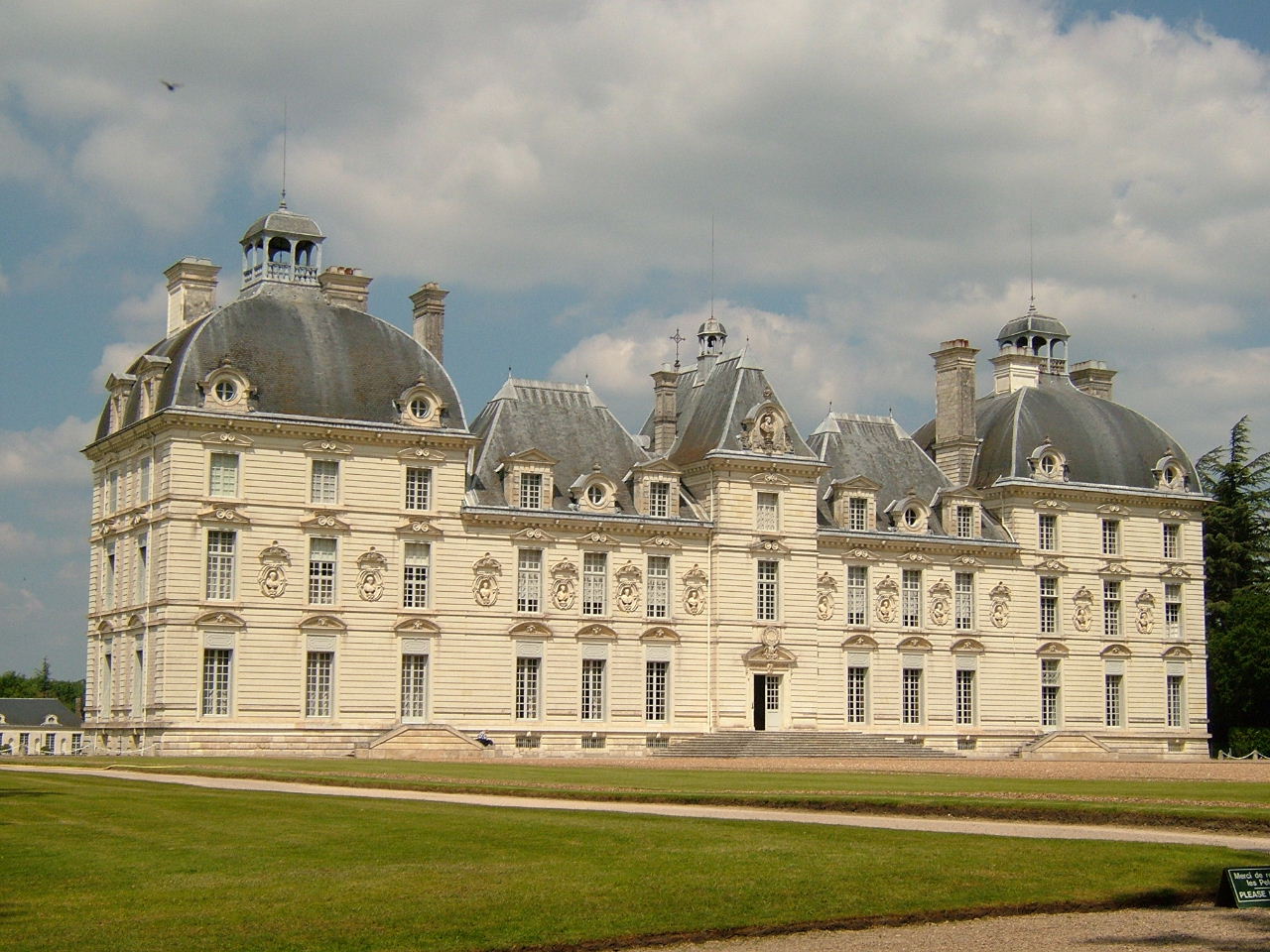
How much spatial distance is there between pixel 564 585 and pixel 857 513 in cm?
1094

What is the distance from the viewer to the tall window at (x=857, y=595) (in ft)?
183

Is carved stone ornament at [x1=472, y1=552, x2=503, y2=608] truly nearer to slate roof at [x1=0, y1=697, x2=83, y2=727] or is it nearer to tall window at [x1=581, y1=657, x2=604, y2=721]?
tall window at [x1=581, y1=657, x2=604, y2=721]

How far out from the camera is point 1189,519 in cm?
6184

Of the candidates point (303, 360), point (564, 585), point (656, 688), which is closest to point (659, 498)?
point (564, 585)

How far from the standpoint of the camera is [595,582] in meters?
51.7

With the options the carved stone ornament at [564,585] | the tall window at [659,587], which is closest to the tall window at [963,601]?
the tall window at [659,587]

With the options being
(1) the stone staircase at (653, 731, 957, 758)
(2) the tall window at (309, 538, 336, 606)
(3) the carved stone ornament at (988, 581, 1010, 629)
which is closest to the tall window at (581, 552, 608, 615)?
(1) the stone staircase at (653, 731, 957, 758)

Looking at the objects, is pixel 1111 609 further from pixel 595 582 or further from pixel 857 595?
pixel 595 582

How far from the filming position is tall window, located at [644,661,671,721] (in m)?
52.0

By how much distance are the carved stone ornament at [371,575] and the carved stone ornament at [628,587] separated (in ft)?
23.9

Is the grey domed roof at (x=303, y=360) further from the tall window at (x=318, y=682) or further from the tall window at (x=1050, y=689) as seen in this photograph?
the tall window at (x=1050, y=689)

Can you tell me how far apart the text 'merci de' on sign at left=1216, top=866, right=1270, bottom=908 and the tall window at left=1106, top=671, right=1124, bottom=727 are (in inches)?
1803

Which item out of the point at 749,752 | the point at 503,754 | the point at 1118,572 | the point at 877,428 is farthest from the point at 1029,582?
the point at 503,754

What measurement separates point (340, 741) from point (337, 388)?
380 inches
